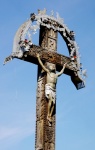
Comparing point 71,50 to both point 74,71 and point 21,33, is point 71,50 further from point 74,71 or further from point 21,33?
point 21,33

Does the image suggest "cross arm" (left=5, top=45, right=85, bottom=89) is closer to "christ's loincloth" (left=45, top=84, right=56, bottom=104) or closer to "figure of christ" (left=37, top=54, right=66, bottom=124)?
"figure of christ" (left=37, top=54, right=66, bottom=124)

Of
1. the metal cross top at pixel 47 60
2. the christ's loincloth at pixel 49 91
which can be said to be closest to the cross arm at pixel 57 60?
the metal cross top at pixel 47 60

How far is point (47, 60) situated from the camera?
1241 centimetres

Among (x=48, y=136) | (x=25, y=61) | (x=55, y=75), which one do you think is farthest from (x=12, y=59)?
(x=48, y=136)

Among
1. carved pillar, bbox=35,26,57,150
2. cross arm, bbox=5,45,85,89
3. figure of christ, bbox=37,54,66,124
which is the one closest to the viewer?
carved pillar, bbox=35,26,57,150

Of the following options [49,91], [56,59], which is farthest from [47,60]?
[49,91]

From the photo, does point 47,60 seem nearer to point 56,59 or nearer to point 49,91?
point 56,59

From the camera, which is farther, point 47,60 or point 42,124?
point 47,60

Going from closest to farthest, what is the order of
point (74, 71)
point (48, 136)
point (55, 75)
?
point (48, 136) < point (55, 75) < point (74, 71)

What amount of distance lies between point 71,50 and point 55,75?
51.4 inches

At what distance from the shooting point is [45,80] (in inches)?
474

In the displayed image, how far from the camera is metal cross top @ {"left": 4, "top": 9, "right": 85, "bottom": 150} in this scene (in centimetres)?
1160

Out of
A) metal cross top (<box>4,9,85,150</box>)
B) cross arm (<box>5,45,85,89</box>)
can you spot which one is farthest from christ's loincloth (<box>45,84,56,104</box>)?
cross arm (<box>5,45,85,89</box>)

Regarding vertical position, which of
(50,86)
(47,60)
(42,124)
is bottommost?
(42,124)
